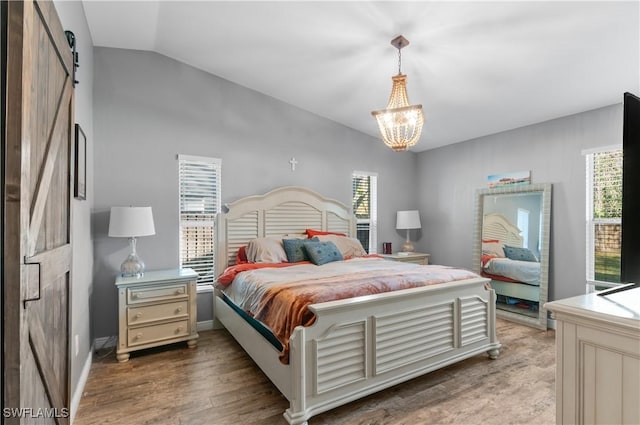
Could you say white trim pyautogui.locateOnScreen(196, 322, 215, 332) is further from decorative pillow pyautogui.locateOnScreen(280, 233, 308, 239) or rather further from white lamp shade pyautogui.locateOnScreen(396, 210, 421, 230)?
white lamp shade pyautogui.locateOnScreen(396, 210, 421, 230)

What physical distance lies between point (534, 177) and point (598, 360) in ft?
11.7

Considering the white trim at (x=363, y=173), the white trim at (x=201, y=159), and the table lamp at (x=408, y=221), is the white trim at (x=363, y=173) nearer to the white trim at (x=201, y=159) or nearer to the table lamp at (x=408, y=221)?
the table lamp at (x=408, y=221)

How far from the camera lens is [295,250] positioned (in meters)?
3.80

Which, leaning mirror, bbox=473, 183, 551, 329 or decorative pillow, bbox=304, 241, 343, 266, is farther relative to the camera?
leaning mirror, bbox=473, 183, 551, 329

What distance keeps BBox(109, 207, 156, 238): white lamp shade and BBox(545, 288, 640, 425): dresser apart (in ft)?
10.7

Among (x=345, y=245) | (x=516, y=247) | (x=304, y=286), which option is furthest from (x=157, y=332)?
(x=516, y=247)

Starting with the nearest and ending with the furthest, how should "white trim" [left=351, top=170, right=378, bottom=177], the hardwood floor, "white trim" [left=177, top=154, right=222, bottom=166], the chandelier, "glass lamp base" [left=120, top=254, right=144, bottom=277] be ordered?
the hardwood floor, the chandelier, "glass lamp base" [left=120, top=254, right=144, bottom=277], "white trim" [left=177, top=154, right=222, bottom=166], "white trim" [left=351, top=170, right=378, bottom=177]

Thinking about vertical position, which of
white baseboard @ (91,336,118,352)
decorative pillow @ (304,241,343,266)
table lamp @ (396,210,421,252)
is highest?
table lamp @ (396,210,421,252)

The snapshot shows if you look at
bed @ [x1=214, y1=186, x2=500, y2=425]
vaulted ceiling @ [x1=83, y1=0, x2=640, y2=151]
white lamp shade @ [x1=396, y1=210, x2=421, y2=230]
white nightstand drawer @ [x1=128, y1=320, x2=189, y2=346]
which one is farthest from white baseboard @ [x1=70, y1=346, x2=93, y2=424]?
white lamp shade @ [x1=396, y1=210, x2=421, y2=230]

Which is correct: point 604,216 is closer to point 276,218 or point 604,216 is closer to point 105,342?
point 276,218

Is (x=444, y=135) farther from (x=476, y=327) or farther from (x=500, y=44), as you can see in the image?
(x=476, y=327)

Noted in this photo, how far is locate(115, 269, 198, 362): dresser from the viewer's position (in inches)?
117

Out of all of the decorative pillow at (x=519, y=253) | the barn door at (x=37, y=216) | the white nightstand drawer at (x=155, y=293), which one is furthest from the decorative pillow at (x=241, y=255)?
the decorative pillow at (x=519, y=253)

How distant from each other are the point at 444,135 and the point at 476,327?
3.00m
